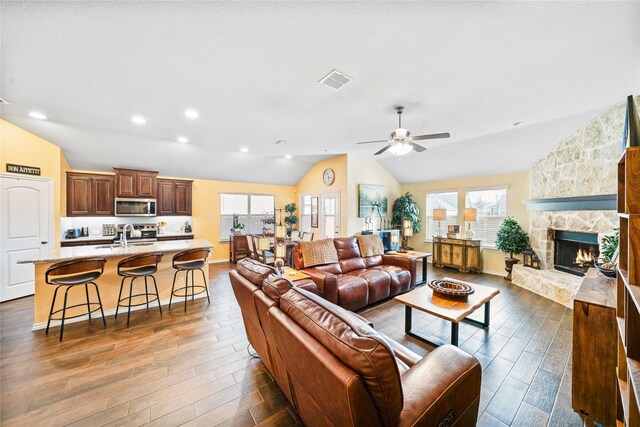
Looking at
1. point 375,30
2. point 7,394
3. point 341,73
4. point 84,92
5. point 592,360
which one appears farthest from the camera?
point 84,92

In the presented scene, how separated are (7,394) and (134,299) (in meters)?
1.63

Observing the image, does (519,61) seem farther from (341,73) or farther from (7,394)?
(7,394)

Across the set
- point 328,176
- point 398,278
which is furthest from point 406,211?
point 398,278

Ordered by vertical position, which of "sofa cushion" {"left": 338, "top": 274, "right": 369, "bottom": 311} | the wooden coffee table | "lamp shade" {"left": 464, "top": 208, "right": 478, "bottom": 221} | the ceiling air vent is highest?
the ceiling air vent

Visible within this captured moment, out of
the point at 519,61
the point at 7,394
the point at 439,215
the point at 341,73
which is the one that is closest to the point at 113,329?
the point at 7,394

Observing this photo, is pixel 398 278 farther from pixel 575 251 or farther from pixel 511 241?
pixel 575 251

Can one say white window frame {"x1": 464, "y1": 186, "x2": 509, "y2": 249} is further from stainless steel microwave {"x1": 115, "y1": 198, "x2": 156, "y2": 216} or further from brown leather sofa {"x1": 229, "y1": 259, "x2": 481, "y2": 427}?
stainless steel microwave {"x1": 115, "y1": 198, "x2": 156, "y2": 216}

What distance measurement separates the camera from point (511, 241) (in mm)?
4758

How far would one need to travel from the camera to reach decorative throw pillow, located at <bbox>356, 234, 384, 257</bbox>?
431 cm

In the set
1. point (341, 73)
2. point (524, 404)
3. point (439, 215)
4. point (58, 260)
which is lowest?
point (524, 404)

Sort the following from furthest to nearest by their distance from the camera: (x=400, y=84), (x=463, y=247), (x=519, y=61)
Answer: (x=463, y=247), (x=400, y=84), (x=519, y=61)

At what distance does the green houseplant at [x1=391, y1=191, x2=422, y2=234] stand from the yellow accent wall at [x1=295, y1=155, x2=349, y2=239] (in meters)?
1.78

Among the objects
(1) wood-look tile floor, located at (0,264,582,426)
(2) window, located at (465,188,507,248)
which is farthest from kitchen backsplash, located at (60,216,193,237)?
(2) window, located at (465,188,507,248)

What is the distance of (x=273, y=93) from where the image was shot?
2.70 metres
